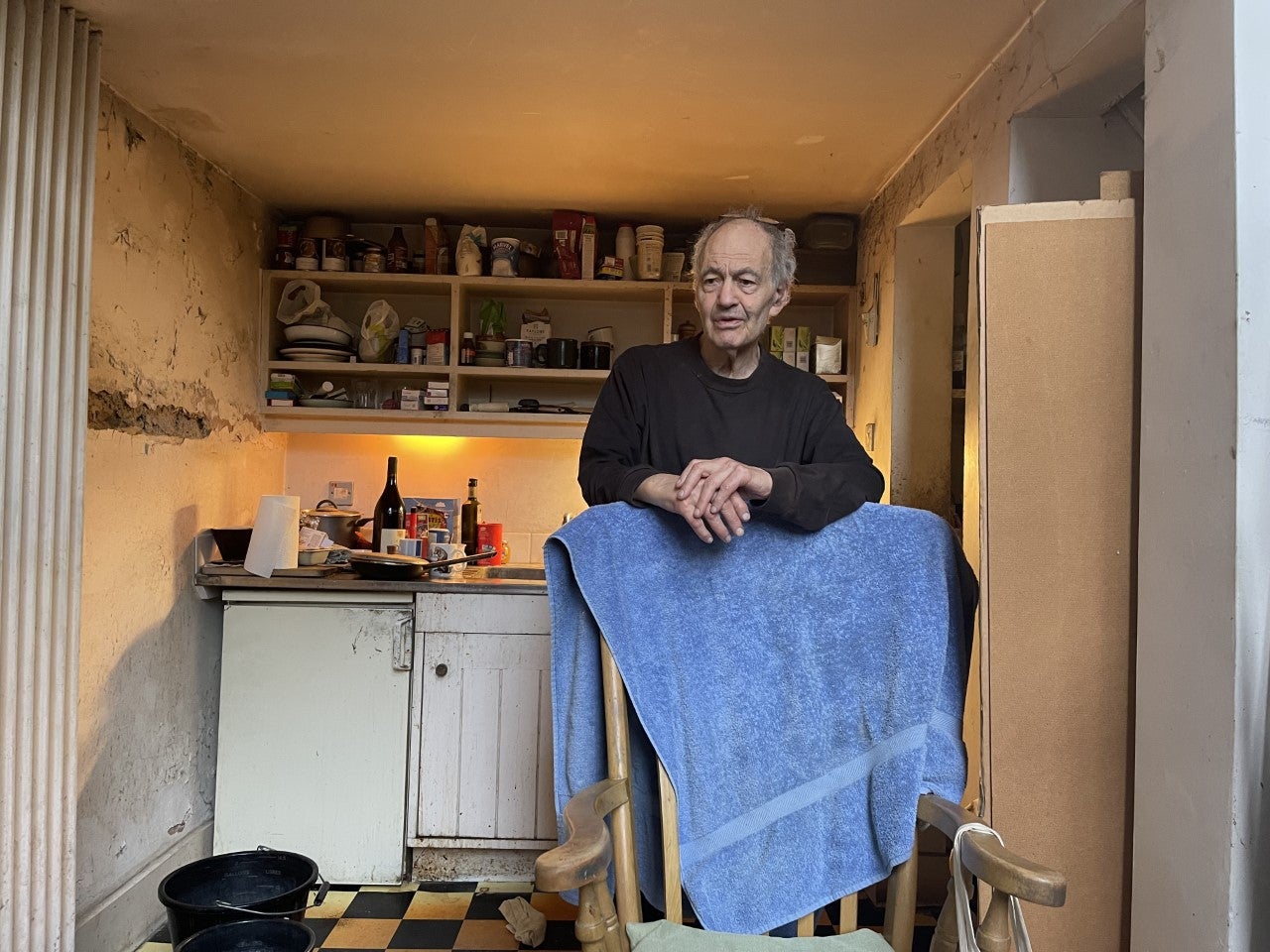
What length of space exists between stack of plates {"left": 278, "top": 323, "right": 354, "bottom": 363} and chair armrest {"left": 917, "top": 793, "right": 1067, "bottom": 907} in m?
3.15

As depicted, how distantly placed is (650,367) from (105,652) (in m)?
1.79

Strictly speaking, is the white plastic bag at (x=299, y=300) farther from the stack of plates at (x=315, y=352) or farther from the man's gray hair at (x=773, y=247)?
the man's gray hair at (x=773, y=247)

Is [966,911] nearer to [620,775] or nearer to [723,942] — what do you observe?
[723,942]

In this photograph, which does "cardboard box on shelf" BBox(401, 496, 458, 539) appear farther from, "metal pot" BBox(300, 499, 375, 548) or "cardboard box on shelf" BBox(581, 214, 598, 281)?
"cardboard box on shelf" BBox(581, 214, 598, 281)

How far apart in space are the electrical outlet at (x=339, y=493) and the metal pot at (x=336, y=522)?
0.60ft

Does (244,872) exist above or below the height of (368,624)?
below

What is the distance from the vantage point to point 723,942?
4.46ft

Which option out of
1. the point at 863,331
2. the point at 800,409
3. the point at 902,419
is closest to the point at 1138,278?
the point at 800,409

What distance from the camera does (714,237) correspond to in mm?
1854

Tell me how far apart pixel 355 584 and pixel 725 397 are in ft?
5.49

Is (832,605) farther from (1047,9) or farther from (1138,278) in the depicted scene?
(1047,9)

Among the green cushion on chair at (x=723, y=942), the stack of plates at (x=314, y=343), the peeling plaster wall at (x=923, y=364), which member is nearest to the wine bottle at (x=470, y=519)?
the stack of plates at (x=314, y=343)

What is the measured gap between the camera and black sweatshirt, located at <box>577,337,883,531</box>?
1.89 m

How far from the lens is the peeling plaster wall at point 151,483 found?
259 centimetres
